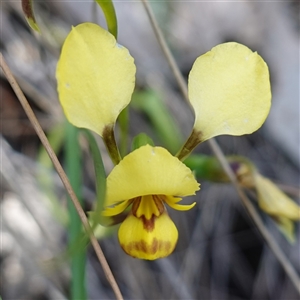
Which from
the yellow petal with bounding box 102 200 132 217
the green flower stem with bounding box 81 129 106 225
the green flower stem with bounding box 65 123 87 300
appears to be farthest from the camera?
the green flower stem with bounding box 65 123 87 300

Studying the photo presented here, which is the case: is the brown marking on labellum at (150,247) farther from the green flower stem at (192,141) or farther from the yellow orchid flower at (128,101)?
the green flower stem at (192,141)

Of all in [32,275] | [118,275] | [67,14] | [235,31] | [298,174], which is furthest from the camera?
[235,31]

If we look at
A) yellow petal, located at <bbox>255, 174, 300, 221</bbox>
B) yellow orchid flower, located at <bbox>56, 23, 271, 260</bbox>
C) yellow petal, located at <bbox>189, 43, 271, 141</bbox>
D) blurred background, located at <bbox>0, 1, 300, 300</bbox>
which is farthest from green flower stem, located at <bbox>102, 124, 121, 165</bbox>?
blurred background, located at <bbox>0, 1, 300, 300</bbox>

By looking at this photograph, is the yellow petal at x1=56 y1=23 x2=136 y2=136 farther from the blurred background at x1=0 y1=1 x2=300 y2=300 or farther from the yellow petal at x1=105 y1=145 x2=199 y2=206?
the blurred background at x1=0 y1=1 x2=300 y2=300

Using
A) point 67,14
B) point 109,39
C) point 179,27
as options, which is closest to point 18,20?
point 67,14

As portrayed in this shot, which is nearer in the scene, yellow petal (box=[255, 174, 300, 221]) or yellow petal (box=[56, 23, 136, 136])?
yellow petal (box=[56, 23, 136, 136])

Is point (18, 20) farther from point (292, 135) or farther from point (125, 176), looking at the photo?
point (125, 176)

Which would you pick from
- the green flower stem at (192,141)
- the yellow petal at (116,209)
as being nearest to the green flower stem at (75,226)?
the yellow petal at (116,209)
